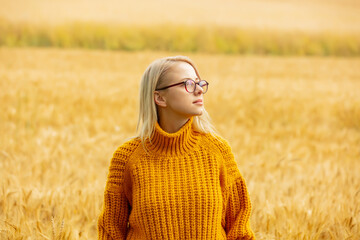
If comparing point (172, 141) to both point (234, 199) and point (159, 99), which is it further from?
point (234, 199)

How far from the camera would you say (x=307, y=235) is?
2.53 meters

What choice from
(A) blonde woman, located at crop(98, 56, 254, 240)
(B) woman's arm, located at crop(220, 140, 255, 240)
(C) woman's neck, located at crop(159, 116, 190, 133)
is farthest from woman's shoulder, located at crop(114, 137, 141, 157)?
(B) woman's arm, located at crop(220, 140, 255, 240)

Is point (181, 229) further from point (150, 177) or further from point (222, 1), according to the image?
point (222, 1)

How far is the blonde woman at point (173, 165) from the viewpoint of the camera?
181 cm

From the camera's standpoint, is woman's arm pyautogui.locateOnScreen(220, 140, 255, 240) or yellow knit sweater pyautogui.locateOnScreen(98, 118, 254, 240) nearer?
yellow knit sweater pyautogui.locateOnScreen(98, 118, 254, 240)

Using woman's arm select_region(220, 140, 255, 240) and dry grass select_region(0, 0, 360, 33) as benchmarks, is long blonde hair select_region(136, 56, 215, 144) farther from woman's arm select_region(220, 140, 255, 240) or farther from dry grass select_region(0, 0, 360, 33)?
dry grass select_region(0, 0, 360, 33)

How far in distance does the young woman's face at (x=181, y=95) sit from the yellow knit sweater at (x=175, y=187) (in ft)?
0.28

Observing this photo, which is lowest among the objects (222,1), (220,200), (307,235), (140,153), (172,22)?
(307,235)

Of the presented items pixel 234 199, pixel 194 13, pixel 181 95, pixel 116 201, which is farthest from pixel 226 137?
pixel 194 13

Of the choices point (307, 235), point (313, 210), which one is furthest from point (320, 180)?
point (307, 235)

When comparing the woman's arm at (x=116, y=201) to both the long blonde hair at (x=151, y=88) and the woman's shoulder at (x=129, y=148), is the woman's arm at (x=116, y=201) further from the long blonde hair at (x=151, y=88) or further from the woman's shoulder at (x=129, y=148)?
the long blonde hair at (x=151, y=88)

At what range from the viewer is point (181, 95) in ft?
Answer: 5.86

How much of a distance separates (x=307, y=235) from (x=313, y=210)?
0.29m

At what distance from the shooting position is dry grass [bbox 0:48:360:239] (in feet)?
8.86
